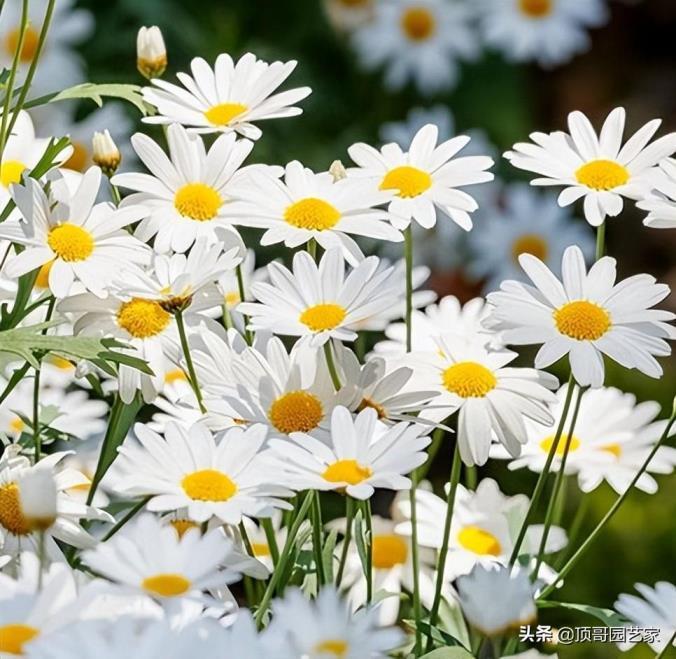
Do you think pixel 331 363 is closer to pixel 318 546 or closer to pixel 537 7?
pixel 318 546

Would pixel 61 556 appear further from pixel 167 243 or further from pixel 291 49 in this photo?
pixel 291 49

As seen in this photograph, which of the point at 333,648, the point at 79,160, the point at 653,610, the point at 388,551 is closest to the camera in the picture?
the point at 333,648

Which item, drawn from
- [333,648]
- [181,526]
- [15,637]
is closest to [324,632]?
[333,648]

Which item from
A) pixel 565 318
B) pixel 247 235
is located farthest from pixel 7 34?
pixel 565 318

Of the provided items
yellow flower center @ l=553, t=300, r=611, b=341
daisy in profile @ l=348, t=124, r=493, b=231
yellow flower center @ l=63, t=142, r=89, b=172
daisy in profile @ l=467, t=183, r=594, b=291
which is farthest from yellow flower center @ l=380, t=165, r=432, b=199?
daisy in profile @ l=467, t=183, r=594, b=291

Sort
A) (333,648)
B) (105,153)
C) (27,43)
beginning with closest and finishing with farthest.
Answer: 1. (333,648)
2. (105,153)
3. (27,43)

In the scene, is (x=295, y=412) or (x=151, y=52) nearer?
(x=295, y=412)

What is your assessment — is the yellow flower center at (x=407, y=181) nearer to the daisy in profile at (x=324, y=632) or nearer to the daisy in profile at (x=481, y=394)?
the daisy in profile at (x=481, y=394)
